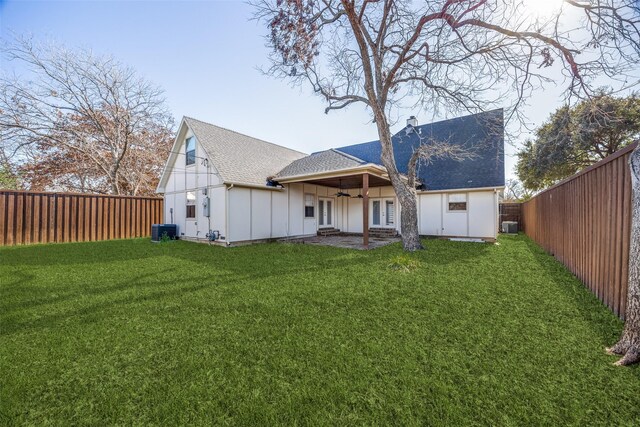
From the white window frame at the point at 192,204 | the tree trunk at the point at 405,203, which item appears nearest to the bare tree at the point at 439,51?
the tree trunk at the point at 405,203

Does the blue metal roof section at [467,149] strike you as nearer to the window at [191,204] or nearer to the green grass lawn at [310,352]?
the green grass lawn at [310,352]

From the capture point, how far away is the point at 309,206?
1334 centimetres

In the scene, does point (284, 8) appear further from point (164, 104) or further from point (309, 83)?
point (164, 104)

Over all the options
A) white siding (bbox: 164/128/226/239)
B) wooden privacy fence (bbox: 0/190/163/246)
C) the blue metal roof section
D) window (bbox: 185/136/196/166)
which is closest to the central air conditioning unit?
white siding (bbox: 164/128/226/239)

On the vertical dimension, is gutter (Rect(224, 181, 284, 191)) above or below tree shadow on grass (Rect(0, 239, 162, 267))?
above

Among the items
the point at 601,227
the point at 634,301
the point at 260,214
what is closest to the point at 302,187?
the point at 260,214

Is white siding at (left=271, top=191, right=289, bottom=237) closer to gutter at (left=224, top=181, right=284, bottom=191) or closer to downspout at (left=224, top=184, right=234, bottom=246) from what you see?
gutter at (left=224, top=181, right=284, bottom=191)

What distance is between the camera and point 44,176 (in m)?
16.8

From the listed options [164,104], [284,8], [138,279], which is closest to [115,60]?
[164,104]

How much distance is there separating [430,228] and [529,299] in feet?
28.5

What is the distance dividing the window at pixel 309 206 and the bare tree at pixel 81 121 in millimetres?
12393

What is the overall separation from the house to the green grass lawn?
545cm

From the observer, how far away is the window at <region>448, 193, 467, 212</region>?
37.8 feet

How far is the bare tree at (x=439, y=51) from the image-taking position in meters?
5.33
